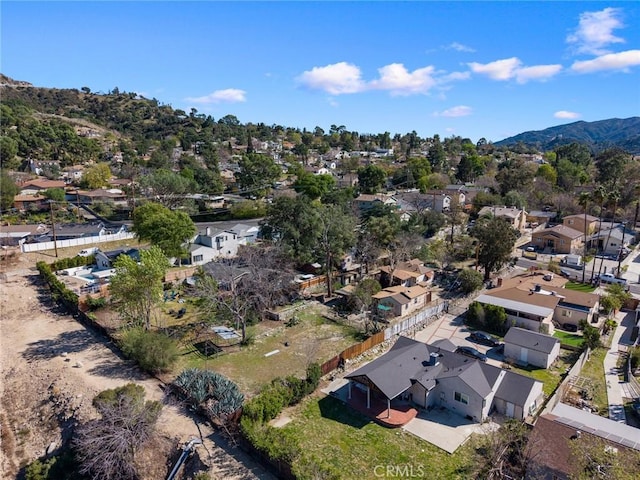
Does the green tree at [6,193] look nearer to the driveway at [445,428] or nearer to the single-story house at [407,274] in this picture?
the single-story house at [407,274]

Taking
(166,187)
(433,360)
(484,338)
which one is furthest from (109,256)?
(484,338)

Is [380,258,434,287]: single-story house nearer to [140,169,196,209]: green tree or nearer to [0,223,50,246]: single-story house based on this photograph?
[140,169,196,209]: green tree

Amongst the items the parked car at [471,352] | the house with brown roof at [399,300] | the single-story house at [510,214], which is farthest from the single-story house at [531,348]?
the single-story house at [510,214]

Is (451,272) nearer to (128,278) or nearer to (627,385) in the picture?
(627,385)

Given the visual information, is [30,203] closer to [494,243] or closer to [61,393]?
[61,393]

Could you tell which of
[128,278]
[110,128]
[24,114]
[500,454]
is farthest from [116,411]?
[110,128]
